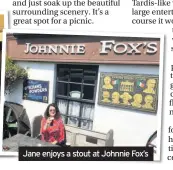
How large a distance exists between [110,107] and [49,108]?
397mm

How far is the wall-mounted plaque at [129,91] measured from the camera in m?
2.07

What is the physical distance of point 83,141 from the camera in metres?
2.15

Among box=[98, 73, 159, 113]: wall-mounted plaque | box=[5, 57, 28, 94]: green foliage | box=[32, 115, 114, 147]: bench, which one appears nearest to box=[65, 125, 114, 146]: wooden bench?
box=[32, 115, 114, 147]: bench

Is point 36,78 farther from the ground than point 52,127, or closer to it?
farther from the ground

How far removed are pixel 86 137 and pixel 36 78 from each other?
501mm

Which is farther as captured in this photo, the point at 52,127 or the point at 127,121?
the point at 52,127

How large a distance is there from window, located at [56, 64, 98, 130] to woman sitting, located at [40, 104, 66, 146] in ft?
→ 0.13

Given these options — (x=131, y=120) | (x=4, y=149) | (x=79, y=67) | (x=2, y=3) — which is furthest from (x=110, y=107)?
(x=2, y=3)

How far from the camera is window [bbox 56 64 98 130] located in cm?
216

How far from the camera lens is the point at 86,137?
215cm

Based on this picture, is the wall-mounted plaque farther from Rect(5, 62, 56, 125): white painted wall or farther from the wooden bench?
Rect(5, 62, 56, 125): white painted wall
